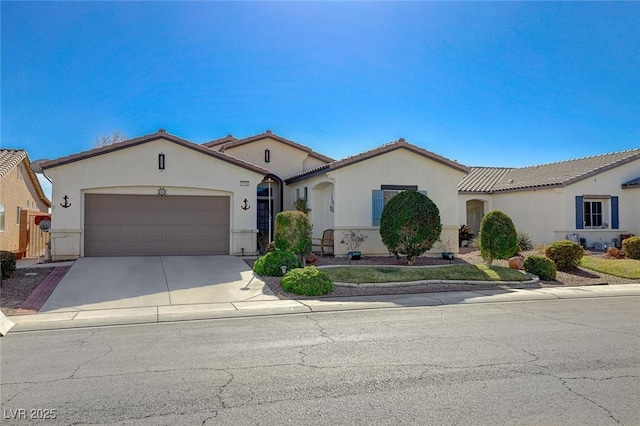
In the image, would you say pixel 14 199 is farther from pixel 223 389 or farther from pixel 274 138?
pixel 223 389

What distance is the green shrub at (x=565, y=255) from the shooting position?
16.5 m

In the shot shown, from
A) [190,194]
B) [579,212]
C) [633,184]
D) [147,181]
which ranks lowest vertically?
[579,212]

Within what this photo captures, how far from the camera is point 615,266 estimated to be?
16.9 meters

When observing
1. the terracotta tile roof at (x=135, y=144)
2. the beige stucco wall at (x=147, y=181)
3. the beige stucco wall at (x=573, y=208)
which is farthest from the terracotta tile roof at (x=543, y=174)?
the terracotta tile roof at (x=135, y=144)

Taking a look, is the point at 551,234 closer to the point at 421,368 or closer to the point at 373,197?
the point at 373,197

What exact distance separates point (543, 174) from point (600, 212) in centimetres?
390

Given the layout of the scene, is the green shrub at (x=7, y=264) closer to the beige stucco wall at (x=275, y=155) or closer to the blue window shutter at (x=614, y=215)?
the beige stucco wall at (x=275, y=155)

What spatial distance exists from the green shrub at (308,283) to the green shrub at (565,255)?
30.2ft

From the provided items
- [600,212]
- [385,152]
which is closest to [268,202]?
[385,152]

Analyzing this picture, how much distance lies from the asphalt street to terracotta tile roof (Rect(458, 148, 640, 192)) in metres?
16.6

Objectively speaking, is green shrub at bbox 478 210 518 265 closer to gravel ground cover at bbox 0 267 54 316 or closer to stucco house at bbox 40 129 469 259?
stucco house at bbox 40 129 469 259

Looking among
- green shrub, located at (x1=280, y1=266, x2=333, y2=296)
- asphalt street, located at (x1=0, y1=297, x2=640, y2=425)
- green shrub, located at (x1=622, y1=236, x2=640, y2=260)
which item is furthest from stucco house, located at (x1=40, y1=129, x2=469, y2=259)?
asphalt street, located at (x1=0, y1=297, x2=640, y2=425)

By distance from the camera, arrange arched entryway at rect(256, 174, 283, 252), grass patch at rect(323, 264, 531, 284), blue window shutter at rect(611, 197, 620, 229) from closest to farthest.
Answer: grass patch at rect(323, 264, 531, 284) < arched entryway at rect(256, 174, 283, 252) < blue window shutter at rect(611, 197, 620, 229)

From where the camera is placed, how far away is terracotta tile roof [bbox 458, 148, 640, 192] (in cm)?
2355
